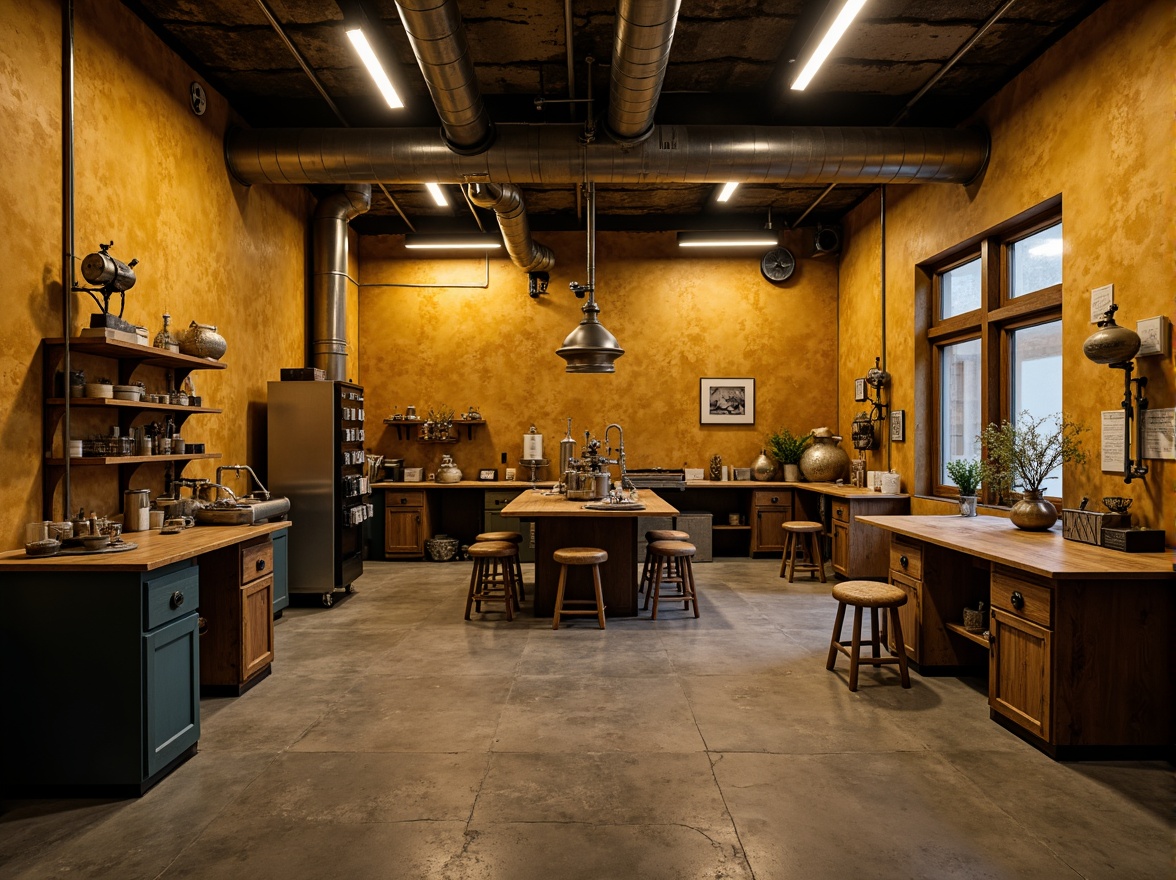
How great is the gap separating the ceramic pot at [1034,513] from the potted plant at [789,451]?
4532mm

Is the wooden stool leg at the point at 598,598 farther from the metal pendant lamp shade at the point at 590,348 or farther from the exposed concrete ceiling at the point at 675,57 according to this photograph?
the exposed concrete ceiling at the point at 675,57

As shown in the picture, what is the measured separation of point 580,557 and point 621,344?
473 cm

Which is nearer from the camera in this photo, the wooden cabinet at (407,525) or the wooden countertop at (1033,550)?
the wooden countertop at (1033,550)

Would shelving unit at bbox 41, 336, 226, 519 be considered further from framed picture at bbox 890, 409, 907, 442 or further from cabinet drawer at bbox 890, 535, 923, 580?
framed picture at bbox 890, 409, 907, 442

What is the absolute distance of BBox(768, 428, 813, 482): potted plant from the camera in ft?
29.4

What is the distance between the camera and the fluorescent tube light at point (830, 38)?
4.34 metres

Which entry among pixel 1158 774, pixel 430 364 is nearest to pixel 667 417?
pixel 430 364

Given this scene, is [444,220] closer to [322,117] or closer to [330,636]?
[322,117]

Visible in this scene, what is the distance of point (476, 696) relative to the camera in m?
4.04

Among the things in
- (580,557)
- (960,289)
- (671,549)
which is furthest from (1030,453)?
(580,557)

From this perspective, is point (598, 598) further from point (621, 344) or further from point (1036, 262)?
point (621, 344)

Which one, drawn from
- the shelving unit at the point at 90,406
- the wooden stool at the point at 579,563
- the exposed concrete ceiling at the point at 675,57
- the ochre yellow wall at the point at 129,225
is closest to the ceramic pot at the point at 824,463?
the exposed concrete ceiling at the point at 675,57

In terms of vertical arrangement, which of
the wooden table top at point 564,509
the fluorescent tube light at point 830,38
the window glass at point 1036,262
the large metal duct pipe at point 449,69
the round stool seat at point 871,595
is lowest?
the round stool seat at point 871,595

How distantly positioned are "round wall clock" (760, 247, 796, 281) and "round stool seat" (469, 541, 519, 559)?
18.0 feet
